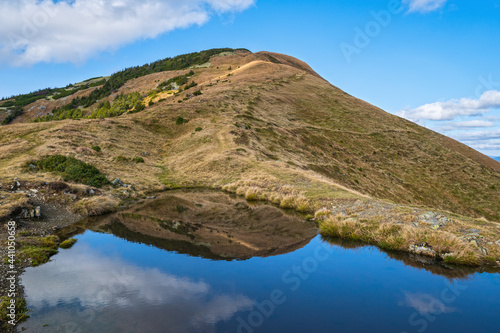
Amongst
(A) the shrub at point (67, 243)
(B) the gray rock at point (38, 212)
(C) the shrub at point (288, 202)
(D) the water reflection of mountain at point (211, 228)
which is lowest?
(A) the shrub at point (67, 243)

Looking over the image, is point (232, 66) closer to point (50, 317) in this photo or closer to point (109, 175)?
point (109, 175)

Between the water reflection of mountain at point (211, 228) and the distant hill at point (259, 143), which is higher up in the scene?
the distant hill at point (259, 143)

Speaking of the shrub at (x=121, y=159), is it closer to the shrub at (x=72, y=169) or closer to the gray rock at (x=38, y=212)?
the shrub at (x=72, y=169)

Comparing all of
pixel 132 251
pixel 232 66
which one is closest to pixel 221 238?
pixel 132 251

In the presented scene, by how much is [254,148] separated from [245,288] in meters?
33.2

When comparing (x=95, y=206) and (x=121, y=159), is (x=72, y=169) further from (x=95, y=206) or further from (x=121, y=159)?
(x=121, y=159)

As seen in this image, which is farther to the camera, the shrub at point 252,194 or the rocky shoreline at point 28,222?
the shrub at point 252,194

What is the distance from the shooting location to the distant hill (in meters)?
33.8

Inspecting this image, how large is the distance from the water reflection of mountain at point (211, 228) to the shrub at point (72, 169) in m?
6.07

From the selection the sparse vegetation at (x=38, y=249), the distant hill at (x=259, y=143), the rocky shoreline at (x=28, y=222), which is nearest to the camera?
the rocky shoreline at (x=28, y=222)

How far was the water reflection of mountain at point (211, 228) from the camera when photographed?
15.3 metres

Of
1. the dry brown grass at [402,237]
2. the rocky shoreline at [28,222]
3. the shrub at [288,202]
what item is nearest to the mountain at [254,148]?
the shrub at [288,202]

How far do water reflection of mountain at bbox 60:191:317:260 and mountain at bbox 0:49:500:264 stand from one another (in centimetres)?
285

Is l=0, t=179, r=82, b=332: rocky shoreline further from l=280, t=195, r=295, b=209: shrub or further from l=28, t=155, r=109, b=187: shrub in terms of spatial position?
l=280, t=195, r=295, b=209: shrub
